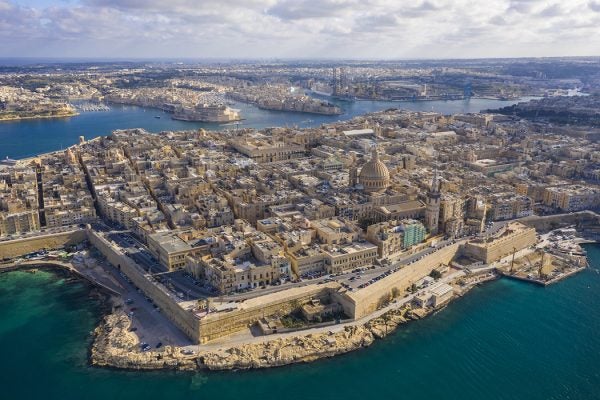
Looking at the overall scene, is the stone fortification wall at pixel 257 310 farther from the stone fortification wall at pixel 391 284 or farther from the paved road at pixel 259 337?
the stone fortification wall at pixel 391 284

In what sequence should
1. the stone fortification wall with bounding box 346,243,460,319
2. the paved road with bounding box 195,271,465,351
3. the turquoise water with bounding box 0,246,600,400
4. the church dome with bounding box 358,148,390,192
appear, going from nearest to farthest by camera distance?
the turquoise water with bounding box 0,246,600,400 < the paved road with bounding box 195,271,465,351 < the stone fortification wall with bounding box 346,243,460,319 < the church dome with bounding box 358,148,390,192

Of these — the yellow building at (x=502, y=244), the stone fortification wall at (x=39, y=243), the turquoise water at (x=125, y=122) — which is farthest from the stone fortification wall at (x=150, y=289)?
the turquoise water at (x=125, y=122)

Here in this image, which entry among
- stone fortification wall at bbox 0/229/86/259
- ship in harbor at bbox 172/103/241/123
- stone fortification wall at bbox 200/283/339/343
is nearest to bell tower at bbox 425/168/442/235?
stone fortification wall at bbox 200/283/339/343

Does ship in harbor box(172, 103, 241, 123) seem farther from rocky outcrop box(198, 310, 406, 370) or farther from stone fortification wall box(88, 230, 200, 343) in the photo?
rocky outcrop box(198, 310, 406, 370)

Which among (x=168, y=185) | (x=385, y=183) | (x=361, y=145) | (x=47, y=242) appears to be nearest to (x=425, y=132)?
(x=361, y=145)

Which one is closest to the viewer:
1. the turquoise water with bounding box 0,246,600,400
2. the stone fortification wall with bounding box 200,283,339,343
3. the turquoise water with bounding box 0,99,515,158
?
the turquoise water with bounding box 0,246,600,400

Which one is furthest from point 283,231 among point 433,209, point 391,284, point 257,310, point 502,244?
point 502,244

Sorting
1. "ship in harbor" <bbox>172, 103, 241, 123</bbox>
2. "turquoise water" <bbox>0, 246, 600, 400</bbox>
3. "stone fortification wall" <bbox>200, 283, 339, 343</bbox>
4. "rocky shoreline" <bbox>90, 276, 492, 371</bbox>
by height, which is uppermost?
"ship in harbor" <bbox>172, 103, 241, 123</bbox>

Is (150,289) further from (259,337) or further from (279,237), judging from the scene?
(279,237)
